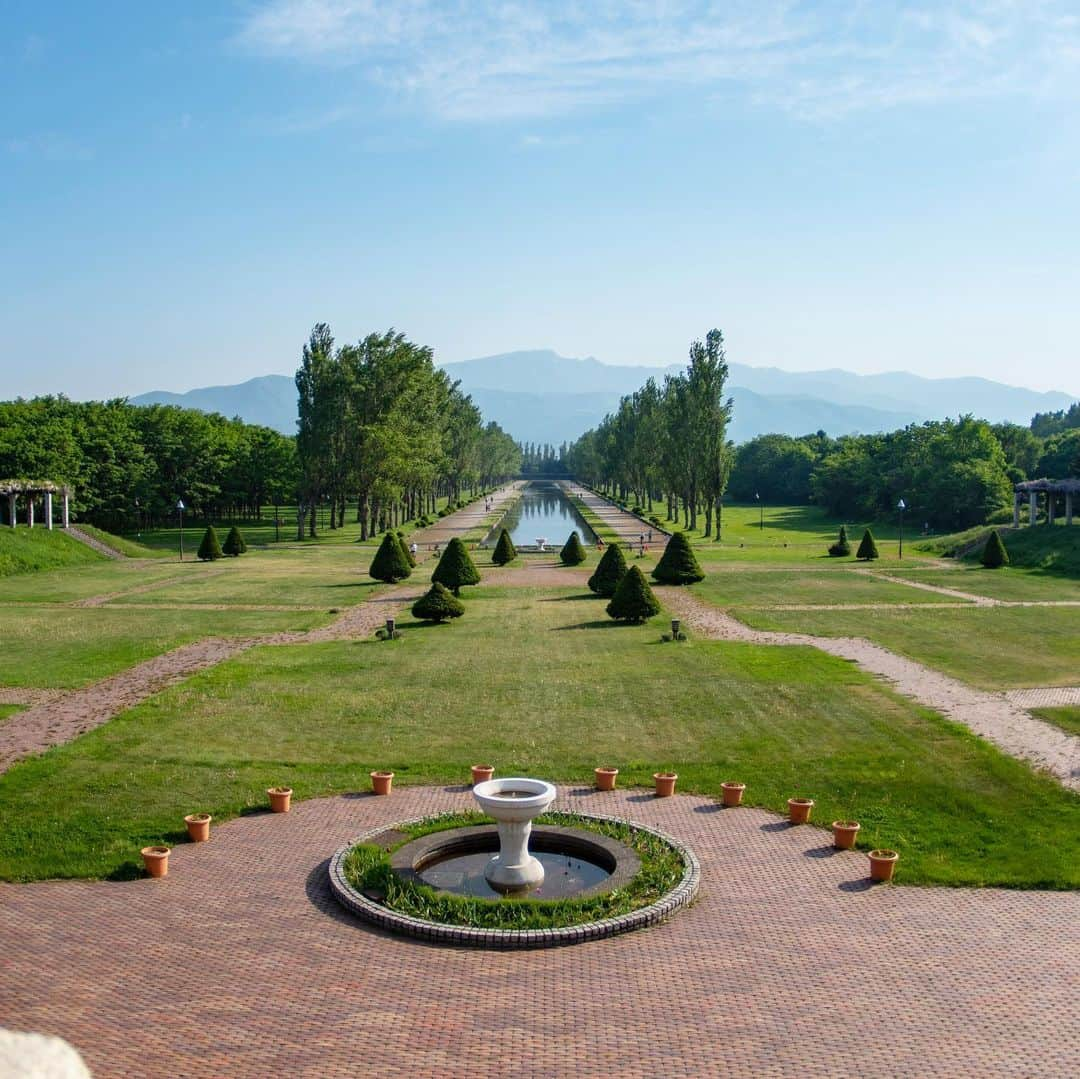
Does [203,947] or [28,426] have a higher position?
[28,426]

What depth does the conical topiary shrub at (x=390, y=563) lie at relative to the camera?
45.1 m

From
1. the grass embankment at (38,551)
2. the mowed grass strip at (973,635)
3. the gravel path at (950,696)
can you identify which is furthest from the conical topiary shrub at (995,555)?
the grass embankment at (38,551)

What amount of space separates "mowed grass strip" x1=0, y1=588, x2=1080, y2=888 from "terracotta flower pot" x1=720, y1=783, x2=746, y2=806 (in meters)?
0.40

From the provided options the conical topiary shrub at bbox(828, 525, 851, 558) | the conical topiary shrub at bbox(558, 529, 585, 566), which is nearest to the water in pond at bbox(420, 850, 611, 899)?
the conical topiary shrub at bbox(558, 529, 585, 566)

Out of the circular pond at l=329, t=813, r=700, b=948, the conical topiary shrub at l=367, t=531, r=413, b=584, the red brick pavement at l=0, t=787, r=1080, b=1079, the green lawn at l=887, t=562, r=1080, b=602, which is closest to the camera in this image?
the red brick pavement at l=0, t=787, r=1080, b=1079

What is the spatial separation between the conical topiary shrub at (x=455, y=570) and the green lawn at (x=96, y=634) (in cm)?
552

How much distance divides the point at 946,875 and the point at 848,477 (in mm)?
83359

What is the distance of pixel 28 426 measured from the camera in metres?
70.3

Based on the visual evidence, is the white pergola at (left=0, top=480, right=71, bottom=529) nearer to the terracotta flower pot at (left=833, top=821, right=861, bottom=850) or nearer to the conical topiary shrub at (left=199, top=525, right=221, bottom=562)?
the conical topiary shrub at (left=199, top=525, right=221, bottom=562)

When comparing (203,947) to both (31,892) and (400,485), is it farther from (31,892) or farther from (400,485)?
(400,485)

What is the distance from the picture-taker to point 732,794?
17.0 m

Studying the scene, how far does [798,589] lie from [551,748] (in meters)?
25.3

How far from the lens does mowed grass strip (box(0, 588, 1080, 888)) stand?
1559 cm

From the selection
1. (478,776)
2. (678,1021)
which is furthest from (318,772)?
(678,1021)
